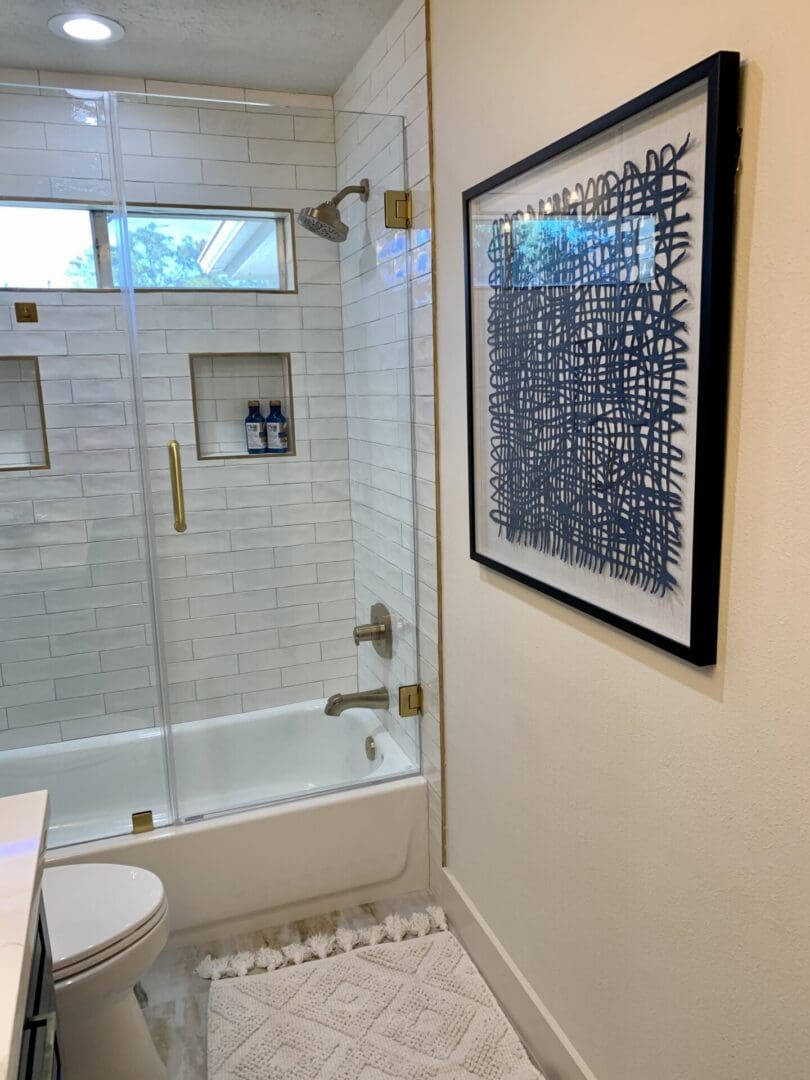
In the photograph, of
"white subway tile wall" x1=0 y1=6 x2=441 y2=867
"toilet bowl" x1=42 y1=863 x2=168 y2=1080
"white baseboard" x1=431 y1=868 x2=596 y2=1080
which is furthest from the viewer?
"white subway tile wall" x1=0 y1=6 x2=441 y2=867

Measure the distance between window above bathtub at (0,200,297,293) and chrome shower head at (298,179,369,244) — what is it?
0.18 meters

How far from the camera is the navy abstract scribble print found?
1158 millimetres

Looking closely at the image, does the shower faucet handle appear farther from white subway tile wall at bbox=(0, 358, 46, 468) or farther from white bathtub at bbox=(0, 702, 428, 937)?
white subway tile wall at bbox=(0, 358, 46, 468)

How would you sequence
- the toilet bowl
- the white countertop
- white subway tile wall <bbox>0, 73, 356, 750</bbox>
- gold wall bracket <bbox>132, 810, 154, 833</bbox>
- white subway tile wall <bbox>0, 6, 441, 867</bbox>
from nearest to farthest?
the white countertop
the toilet bowl
gold wall bracket <bbox>132, 810, 154, 833</bbox>
white subway tile wall <bbox>0, 6, 441, 867</bbox>
white subway tile wall <bbox>0, 73, 356, 750</bbox>

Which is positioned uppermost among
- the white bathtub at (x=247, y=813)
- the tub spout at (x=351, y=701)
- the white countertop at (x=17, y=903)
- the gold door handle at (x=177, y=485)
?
the gold door handle at (x=177, y=485)

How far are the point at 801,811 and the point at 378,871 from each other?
1.67m

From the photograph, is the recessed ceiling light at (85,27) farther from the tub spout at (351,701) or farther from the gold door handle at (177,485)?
the tub spout at (351,701)

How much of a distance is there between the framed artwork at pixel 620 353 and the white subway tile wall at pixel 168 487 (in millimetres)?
1191

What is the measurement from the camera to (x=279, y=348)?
2.79 m

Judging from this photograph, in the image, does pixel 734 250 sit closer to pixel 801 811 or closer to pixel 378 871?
pixel 801 811

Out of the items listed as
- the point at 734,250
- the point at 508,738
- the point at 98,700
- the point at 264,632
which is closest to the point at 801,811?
the point at 734,250

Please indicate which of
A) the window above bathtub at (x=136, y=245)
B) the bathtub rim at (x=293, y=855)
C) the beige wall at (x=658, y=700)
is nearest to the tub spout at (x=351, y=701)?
the bathtub rim at (x=293, y=855)

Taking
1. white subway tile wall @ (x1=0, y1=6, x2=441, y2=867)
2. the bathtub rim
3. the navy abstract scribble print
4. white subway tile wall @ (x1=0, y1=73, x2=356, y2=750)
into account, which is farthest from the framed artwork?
white subway tile wall @ (x1=0, y1=73, x2=356, y2=750)

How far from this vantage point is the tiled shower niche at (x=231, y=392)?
8.91 feet
